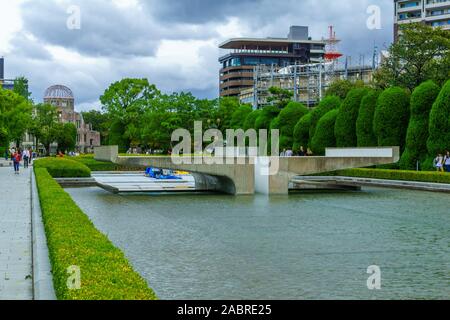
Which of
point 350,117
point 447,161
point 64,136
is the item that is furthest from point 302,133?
point 64,136

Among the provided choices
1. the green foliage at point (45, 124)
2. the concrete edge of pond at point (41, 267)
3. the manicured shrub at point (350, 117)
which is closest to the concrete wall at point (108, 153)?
the concrete edge of pond at point (41, 267)

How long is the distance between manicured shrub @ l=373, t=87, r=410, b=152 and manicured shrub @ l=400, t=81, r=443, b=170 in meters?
1.45

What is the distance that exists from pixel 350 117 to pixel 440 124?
27.0ft

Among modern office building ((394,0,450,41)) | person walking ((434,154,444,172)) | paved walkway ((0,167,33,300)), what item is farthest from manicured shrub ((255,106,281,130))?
modern office building ((394,0,450,41))

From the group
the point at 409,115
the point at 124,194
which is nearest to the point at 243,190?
the point at 124,194

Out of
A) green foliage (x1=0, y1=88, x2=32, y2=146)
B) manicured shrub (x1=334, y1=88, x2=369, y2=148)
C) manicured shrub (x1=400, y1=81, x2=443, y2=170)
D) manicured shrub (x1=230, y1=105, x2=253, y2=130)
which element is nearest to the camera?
manicured shrub (x1=400, y1=81, x2=443, y2=170)

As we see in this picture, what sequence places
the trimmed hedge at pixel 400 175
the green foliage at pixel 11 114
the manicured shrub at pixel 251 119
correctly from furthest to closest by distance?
the manicured shrub at pixel 251 119
the green foliage at pixel 11 114
the trimmed hedge at pixel 400 175

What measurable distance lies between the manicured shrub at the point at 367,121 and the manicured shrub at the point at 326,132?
3582mm

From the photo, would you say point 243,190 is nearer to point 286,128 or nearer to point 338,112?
point 338,112

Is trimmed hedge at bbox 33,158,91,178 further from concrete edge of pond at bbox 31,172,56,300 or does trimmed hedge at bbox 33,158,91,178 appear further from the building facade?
the building facade

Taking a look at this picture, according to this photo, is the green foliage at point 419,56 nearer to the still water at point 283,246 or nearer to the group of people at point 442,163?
the group of people at point 442,163

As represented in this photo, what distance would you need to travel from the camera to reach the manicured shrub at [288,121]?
166 feet

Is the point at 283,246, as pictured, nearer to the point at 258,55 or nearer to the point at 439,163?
the point at 439,163

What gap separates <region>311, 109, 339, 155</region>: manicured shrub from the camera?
141 ft
